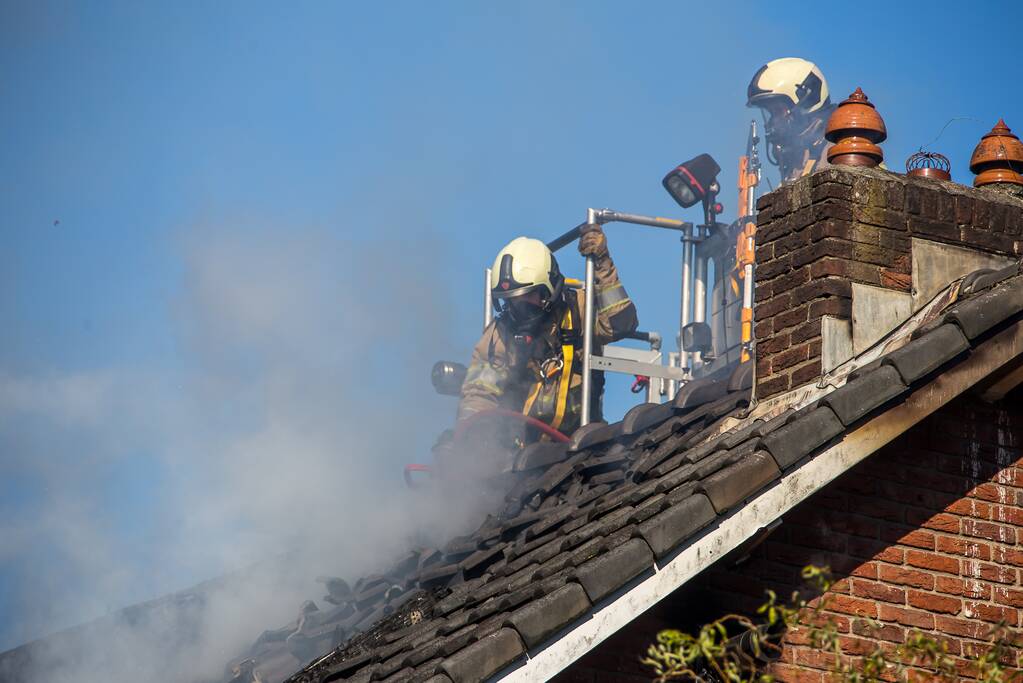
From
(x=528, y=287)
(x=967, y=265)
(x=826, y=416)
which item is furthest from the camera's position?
(x=528, y=287)

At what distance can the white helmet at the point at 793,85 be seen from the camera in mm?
12680

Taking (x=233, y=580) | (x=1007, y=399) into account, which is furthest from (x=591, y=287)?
(x=1007, y=399)

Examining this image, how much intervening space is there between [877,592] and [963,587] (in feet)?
1.25

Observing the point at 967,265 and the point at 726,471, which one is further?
the point at 967,265

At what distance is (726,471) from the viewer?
519 cm

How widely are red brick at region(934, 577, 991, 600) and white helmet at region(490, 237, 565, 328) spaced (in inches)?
230

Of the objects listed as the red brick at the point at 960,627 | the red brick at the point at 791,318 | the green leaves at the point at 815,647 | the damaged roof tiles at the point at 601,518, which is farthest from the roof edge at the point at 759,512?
the red brick at the point at 791,318

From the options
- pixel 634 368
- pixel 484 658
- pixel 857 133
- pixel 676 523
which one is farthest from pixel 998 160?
pixel 634 368

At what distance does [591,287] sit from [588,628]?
598 cm

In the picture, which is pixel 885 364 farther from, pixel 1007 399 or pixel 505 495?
pixel 505 495

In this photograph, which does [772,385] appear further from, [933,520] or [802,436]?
[802,436]

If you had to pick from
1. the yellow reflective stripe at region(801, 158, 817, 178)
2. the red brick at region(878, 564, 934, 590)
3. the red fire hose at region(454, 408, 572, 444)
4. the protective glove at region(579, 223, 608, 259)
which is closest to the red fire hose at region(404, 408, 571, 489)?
the red fire hose at region(454, 408, 572, 444)

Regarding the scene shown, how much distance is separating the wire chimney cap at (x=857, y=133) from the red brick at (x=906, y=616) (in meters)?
2.06

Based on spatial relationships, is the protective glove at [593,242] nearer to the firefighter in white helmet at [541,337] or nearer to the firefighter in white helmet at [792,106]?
the firefighter in white helmet at [541,337]
